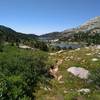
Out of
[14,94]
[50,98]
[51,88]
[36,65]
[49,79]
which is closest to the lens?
[14,94]

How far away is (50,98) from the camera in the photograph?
59.7 ft

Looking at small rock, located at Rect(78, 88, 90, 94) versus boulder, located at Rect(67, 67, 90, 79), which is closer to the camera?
small rock, located at Rect(78, 88, 90, 94)

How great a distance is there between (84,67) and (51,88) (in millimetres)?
4979

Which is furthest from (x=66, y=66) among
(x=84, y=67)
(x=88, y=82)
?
(x=88, y=82)

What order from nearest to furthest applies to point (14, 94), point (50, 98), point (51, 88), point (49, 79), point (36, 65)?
point (14, 94) → point (50, 98) → point (51, 88) → point (49, 79) → point (36, 65)

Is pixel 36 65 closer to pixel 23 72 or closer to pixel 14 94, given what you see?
pixel 23 72

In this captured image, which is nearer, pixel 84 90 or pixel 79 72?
pixel 84 90

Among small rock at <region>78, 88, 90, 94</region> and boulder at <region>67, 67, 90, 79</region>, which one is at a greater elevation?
boulder at <region>67, 67, 90, 79</region>

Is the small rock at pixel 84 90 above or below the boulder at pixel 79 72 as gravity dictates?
below

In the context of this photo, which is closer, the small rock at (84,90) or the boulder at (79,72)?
the small rock at (84,90)

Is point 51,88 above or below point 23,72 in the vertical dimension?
below

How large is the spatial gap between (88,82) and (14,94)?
755cm

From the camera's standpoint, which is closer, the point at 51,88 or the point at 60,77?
the point at 51,88

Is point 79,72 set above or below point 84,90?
above
